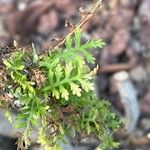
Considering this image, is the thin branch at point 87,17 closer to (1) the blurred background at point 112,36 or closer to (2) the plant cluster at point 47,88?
(2) the plant cluster at point 47,88

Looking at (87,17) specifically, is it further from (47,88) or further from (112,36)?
(112,36)

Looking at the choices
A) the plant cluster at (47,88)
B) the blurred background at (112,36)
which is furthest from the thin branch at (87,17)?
the blurred background at (112,36)

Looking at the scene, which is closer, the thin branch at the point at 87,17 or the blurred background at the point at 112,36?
the thin branch at the point at 87,17

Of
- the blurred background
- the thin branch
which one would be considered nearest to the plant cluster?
the thin branch

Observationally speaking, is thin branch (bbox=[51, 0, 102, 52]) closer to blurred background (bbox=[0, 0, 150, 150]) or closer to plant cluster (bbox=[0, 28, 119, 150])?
plant cluster (bbox=[0, 28, 119, 150])

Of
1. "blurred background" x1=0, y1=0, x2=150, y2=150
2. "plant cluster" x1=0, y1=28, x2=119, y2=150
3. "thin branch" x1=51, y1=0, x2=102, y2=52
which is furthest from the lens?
"blurred background" x1=0, y1=0, x2=150, y2=150

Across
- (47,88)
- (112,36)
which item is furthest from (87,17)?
(112,36)

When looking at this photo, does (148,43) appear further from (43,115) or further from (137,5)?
(43,115)
